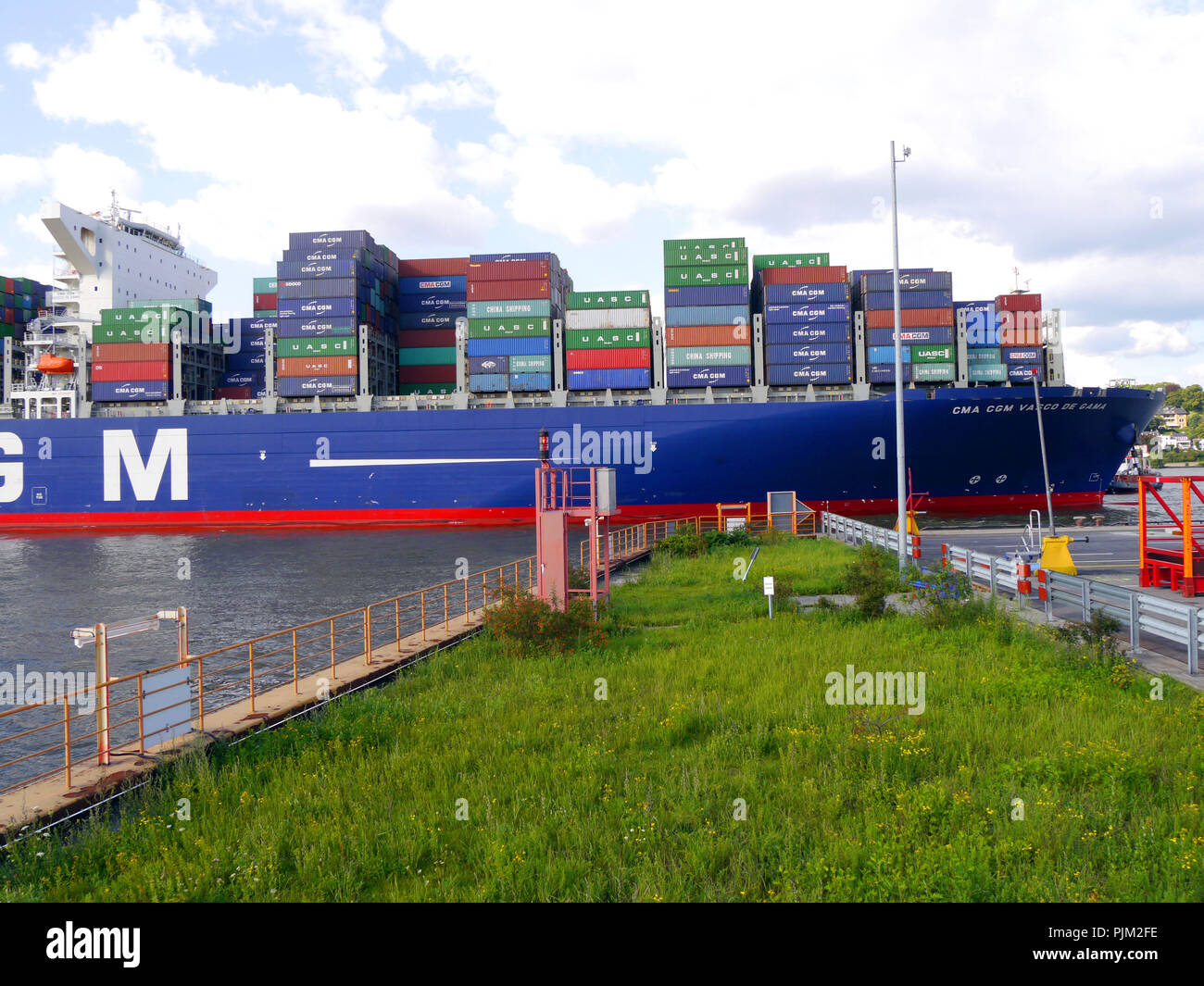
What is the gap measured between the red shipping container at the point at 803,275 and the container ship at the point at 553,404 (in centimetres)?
18

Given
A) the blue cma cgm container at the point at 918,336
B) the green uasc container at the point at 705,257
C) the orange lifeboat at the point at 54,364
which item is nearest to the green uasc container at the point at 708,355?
the green uasc container at the point at 705,257

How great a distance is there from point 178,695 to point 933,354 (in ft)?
122

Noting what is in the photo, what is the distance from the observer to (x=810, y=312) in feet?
125

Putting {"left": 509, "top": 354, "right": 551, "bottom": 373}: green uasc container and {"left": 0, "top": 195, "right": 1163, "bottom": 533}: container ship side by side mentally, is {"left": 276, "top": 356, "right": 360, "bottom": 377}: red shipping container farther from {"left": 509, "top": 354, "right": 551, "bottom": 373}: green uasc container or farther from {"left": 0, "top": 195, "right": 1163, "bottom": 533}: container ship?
{"left": 509, "top": 354, "right": 551, "bottom": 373}: green uasc container

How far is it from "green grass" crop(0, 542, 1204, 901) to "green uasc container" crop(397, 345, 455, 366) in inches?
1617

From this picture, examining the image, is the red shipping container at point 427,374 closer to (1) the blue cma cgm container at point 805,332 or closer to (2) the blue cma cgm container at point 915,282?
(1) the blue cma cgm container at point 805,332

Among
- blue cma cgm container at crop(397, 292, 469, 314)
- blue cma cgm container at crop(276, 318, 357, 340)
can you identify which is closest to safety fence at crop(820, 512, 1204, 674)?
blue cma cgm container at crop(276, 318, 357, 340)

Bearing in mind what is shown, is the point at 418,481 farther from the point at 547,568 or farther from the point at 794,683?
the point at 794,683

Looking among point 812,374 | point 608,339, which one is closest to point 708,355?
point 608,339

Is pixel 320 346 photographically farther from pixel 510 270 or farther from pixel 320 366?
pixel 510 270

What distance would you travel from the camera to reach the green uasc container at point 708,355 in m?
38.8

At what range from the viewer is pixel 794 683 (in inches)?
356

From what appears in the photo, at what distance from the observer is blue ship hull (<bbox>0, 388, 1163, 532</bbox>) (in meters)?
36.4
